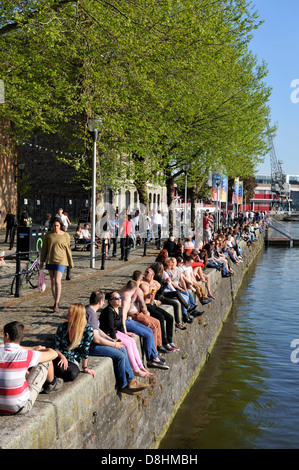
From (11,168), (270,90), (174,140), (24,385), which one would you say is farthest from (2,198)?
(24,385)

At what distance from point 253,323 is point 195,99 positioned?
41.0ft

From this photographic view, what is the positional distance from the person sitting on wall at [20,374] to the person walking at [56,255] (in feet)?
15.8

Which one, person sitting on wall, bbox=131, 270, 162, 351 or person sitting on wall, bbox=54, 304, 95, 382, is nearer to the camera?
person sitting on wall, bbox=54, 304, 95, 382

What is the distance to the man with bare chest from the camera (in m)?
9.69

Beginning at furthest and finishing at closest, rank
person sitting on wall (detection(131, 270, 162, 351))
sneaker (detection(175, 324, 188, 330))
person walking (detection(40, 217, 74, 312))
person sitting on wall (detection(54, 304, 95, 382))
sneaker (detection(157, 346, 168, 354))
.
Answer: sneaker (detection(175, 324, 188, 330)) → person walking (detection(40, 217, 74, 312)) → sneaker (detection(157, 346, 168, 354)) → person sitting on wall (detection(131, 270, 162, 351)) → person sitting on wall (detection(54, 304, 95, 382))

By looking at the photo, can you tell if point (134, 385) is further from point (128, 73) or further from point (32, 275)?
point (128, 73)

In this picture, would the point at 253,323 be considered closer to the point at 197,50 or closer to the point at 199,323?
the point at 199,323

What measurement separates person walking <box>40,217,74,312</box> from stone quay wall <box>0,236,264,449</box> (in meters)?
1.98

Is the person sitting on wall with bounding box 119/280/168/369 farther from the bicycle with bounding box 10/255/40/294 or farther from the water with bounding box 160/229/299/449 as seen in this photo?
the bicycle with bounding box 10/255/40/294

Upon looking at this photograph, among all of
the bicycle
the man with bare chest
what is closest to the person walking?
the man with bare chest

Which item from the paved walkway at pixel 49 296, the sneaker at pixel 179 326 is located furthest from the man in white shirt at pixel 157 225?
the sneaker at pixel 179 326

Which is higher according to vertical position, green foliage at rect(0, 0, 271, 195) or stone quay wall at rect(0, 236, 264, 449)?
green foliage at rect(0, 0, 271, 195)

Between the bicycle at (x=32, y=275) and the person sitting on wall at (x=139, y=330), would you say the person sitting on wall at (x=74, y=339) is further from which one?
the bicycle at (x=32, y=275)

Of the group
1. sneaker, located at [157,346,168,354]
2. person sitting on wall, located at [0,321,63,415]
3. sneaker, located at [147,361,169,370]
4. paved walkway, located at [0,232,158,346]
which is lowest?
sneaker, located at [147,361,169,370]
